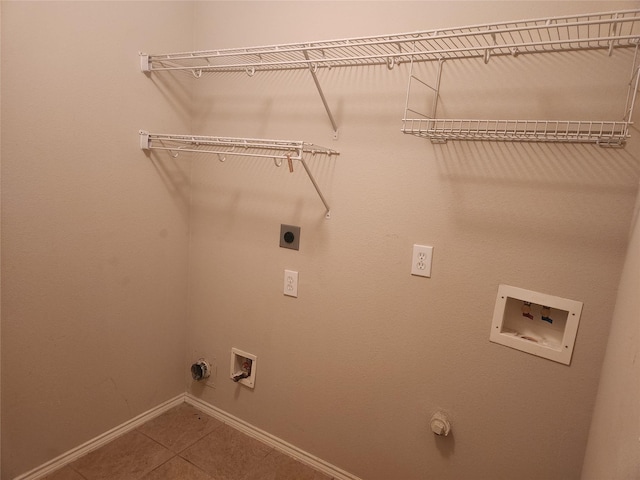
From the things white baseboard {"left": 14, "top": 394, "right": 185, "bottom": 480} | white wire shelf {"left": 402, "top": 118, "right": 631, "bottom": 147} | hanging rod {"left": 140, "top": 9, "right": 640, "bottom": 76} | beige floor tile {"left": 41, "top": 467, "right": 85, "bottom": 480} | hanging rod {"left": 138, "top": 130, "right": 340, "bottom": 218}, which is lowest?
beige floor tile {"left": 41, "top": 467, "right": 85, "bottom": 480}

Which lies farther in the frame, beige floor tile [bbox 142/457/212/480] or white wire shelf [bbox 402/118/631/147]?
beige floor tile [bbox 142/457/212/480]

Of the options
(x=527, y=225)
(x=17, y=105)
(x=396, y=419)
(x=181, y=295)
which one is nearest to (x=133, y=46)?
(x=17, y=105)

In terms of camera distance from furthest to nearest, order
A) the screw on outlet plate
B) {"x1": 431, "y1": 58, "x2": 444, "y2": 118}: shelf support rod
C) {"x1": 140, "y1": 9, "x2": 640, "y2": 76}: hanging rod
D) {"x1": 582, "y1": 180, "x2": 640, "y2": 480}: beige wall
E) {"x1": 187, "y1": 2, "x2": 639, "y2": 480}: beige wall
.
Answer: the screw on outlet plate < {"x1": 431, "y1": 58, "x2": 444, "y2": 118}: shelf support rod < {"x1": 187, "y1": 2, "x2": 639, "y2": 480}: beige wall < {"x1": 140, "y1": 9, "x2": 640, "y2": 76}: hanging rod < {"x1": 582, "y1": 180, "x2": 640, "y2": 480}: beige wall

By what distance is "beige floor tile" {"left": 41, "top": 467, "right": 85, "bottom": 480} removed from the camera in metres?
1.67

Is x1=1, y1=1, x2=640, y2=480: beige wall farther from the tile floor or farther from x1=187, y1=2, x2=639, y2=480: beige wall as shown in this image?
the tile floor

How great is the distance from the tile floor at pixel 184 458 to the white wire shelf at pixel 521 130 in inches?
62.3

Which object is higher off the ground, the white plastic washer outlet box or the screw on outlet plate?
the screw on outlet plate

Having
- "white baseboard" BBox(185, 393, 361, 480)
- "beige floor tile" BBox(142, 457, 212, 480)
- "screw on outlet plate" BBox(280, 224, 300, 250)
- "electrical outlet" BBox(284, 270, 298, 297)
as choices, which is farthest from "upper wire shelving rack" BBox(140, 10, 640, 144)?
"beige floor tile" BBox(142, 457, 212, 480)

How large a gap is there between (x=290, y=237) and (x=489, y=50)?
1.06 m

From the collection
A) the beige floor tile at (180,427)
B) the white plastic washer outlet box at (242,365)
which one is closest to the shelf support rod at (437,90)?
the white plastic washer outlet box at (242,365)

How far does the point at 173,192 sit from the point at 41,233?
632 mm

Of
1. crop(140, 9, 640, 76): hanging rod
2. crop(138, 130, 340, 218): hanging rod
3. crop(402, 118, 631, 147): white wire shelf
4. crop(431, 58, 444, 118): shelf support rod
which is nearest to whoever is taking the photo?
crop(140, 9, 640, 76): hanging rod

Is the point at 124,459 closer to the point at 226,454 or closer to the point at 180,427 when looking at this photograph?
the point at 180,427

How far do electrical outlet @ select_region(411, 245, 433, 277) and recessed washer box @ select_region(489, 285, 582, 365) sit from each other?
26 centimetres
